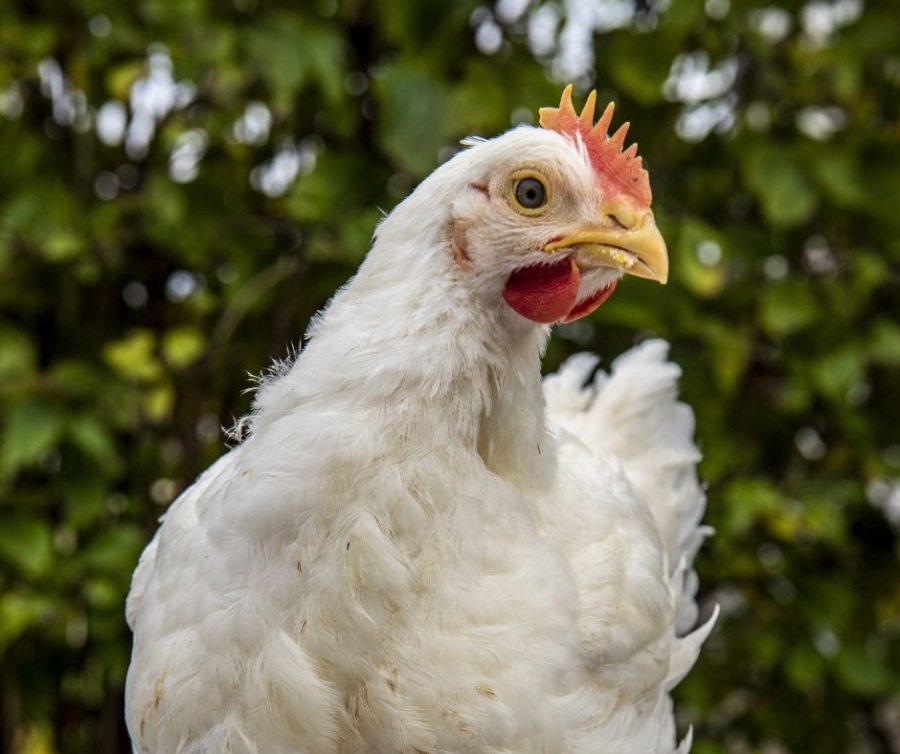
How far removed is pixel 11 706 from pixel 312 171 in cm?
156

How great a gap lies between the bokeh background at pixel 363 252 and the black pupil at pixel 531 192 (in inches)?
39.3

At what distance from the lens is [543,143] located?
1.16 m

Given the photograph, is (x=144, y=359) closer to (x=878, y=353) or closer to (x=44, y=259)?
(x=44, y=259)

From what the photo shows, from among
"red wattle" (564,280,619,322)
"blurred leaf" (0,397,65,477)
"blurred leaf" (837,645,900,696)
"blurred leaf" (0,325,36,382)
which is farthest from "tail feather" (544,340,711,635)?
"blurred leaf" (0,325,36,382)

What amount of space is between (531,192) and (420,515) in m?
0.40

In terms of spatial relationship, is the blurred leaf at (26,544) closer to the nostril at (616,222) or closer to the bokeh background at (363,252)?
the bokeh background at (363,252)

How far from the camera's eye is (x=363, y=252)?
2.13 metres

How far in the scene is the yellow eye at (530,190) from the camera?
1161 millimetres

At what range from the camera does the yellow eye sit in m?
1.16

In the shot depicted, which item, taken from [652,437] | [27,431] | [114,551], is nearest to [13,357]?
[27,431]

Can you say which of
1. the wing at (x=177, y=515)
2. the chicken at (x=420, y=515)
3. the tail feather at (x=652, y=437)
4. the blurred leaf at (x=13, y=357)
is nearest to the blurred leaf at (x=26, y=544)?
the blurred leaf at (x=13, y=357)

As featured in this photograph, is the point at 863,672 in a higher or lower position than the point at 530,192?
lower

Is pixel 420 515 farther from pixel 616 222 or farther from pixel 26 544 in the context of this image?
pixel 26 544

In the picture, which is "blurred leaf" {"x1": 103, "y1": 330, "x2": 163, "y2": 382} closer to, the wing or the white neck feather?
the wing
